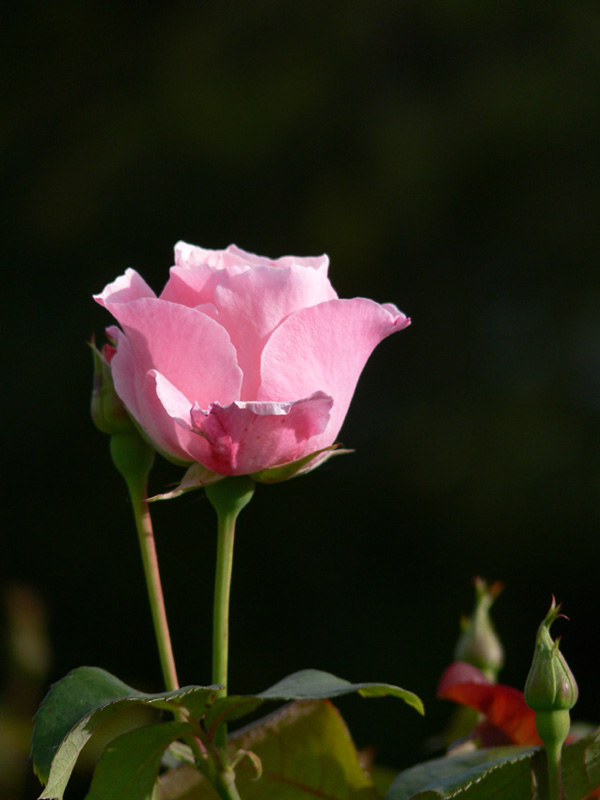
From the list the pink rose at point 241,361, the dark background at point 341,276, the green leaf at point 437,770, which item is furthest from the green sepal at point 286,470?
the dark background at point 341,276

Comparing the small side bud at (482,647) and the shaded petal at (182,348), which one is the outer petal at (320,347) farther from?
the small side bud at (482,647)

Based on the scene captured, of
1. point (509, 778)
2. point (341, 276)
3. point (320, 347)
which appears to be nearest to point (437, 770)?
point (509, 778)

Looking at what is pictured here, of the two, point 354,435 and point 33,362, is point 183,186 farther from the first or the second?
point 354,435

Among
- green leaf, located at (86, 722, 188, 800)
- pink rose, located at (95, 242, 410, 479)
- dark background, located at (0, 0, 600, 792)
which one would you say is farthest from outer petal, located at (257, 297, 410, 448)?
dark background, located at (0, 0, 600, 792)

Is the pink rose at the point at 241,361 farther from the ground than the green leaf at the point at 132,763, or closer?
farther from the ground

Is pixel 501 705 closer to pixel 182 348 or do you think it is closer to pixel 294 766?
pixel 294 766
